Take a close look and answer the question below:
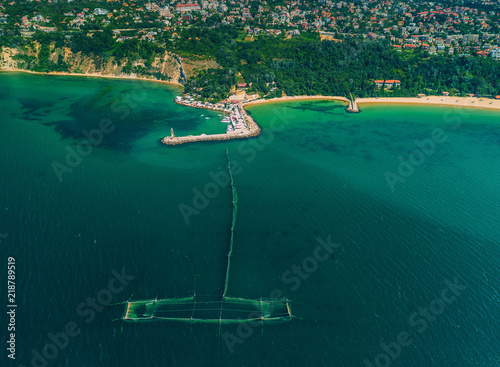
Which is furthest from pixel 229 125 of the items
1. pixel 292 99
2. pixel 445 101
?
pixel 445 101

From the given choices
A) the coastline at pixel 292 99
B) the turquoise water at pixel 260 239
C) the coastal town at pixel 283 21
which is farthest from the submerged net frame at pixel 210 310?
the coastal town at pixel 283 21

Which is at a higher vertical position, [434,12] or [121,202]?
[434,12]

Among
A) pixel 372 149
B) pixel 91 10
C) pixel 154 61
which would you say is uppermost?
pixel 91 10

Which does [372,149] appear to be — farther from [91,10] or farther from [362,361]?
[91,10]

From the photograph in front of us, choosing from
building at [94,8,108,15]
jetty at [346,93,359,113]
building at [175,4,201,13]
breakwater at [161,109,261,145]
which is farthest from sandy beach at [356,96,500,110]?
building at [94,8,108,15]

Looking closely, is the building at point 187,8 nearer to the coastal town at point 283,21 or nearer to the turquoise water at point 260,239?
the coastal town at point 283,21

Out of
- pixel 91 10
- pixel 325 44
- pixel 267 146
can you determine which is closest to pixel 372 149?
pixel 267 146

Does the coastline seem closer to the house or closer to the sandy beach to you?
the sandy beach
